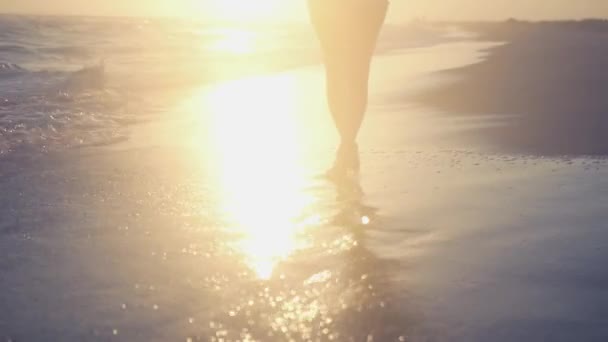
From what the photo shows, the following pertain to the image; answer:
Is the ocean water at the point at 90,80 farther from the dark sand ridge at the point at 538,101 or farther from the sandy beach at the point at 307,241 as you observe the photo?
the dark sand ridge at the point at 538,101

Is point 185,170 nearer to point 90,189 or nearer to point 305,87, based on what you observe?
point 90,189

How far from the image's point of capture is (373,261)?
2.96 meters

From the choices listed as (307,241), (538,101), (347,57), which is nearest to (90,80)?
(538,101)

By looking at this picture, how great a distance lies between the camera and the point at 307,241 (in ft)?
10.7

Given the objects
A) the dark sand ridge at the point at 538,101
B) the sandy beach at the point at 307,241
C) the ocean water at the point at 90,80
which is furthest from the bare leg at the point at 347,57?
the ocean water at the point at 90,80

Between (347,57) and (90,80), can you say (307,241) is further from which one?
(90,80)

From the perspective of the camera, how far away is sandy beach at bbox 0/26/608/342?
234cm

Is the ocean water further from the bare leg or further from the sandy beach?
the bare leg

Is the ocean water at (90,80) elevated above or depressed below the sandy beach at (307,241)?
below

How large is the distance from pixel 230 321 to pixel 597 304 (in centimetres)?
144

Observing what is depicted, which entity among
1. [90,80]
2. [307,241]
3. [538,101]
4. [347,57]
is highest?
[347,57]

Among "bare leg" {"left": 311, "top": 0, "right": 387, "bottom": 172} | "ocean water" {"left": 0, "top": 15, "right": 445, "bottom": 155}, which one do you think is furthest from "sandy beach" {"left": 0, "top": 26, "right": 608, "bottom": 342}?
"ocean water" {"left": 0, "top": 15, "right": 445, "bottom": 155}

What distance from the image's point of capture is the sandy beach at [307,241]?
234 cm

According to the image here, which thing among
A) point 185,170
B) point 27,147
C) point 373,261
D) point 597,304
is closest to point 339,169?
point 185,170
